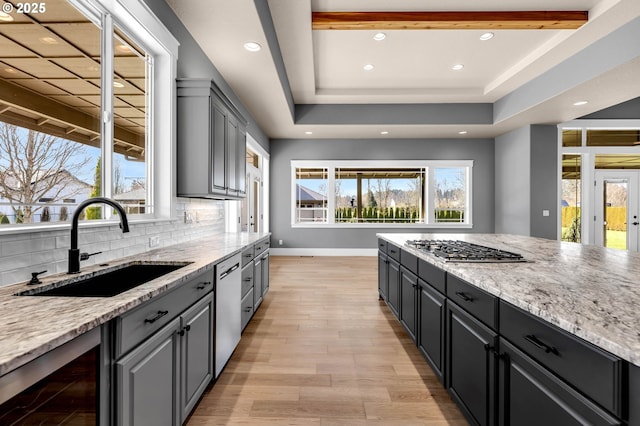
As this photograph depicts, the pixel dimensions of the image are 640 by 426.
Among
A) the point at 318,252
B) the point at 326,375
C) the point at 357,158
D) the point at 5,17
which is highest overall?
the point at 357,158

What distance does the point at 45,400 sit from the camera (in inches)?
31.1

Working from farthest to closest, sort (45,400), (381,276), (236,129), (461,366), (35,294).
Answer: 1. (381,276)
2. (236,129)
3. (461,366)
4. (35,294)
5. (45,400)

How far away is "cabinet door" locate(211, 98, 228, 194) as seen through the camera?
2818 millimetres

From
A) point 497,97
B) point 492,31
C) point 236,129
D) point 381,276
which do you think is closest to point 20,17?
point 236,129

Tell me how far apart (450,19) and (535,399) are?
3705 millimetres

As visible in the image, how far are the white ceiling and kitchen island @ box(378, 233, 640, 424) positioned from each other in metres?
2.67

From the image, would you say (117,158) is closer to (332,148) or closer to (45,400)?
(45,400)

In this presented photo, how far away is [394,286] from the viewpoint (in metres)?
3.06

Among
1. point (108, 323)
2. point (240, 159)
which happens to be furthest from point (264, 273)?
point (108, 323)

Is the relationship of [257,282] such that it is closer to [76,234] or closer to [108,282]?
[108,282]

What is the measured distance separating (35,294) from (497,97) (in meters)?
6.69

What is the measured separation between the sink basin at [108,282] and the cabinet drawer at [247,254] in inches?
34.8

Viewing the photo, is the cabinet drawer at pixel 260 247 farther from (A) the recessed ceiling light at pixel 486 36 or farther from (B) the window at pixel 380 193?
(A) the recessed ceiling light at pixel 486 36

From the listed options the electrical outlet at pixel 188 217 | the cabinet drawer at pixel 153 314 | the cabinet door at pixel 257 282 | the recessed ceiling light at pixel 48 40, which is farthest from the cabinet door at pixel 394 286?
the recessed ceiling light at pixel 48 40
